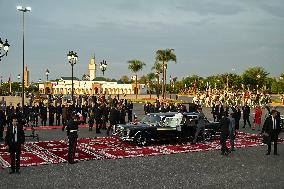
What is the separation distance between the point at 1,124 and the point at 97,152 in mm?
6406

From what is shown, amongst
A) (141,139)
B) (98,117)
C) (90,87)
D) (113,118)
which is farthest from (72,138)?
(90,87)

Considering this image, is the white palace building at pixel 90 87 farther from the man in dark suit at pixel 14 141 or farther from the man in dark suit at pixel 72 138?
the man in dark suit at pixel 14 141

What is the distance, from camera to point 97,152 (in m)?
15.6

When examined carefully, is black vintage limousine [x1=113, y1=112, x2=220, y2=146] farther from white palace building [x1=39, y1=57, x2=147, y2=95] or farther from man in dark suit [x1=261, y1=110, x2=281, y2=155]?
white palace building [x1=39, y1=57, x2=147, y2=95]

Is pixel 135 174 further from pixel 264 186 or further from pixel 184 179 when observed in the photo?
pixel 264 186

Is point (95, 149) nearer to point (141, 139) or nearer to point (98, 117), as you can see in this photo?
point (141, 139)

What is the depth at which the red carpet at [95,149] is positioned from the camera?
14211 millimetres

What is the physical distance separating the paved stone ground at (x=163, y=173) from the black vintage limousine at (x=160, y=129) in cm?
266

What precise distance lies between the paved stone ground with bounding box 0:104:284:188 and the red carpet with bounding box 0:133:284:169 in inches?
36.2

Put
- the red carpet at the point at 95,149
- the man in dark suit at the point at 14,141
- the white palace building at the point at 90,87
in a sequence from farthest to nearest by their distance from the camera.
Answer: the white palace building at the point at 90,87, the red carpet at the point at 95,149, the man in dark suit at the point at 14,141

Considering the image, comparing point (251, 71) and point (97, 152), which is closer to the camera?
point (97, 152)

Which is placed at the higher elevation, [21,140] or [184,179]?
[21,140]

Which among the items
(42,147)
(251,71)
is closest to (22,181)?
(42,147)

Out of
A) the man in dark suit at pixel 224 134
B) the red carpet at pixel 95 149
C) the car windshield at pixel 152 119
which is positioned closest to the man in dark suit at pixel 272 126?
the man in dark suit at pixel 224 134
